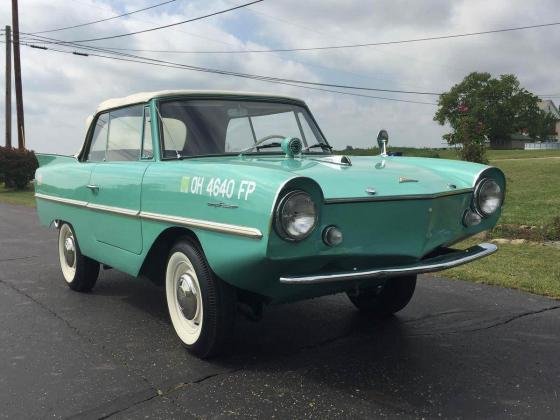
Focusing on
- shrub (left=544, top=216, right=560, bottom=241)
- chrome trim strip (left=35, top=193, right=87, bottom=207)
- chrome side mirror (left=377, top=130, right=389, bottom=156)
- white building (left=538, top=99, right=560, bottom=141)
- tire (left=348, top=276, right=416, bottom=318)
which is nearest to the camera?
tire (left=348, top=276, right=416, bottom=318)

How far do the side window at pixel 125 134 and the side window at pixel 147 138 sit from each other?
0.24 feet

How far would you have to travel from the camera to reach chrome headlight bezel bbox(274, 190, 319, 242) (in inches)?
111

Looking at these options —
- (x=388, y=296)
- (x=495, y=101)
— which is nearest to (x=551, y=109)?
(x=495, y=101)

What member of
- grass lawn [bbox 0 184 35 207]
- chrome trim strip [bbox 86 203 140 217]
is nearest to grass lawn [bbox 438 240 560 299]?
chrome trim strip [bbox 86 203 140 217]

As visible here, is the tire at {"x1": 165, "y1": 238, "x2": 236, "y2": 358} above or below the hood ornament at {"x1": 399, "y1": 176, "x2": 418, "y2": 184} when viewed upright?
below

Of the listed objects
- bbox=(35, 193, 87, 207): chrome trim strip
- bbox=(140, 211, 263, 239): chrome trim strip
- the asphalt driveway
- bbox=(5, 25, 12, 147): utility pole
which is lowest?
the asphalt driveway

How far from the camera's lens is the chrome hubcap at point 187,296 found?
3618 millimetres

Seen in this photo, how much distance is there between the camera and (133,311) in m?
4.83

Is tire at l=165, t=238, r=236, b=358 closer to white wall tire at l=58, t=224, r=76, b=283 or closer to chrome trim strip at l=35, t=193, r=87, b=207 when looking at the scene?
chrome trim strip at l=35, t=193, r=87, b=207

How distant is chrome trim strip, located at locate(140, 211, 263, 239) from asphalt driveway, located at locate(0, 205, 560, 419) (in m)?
0.90

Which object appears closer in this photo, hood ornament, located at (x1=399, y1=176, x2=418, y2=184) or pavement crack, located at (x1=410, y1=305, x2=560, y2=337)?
hood ornament, located at (x1=399, y1=176, x2=418, y2=184)

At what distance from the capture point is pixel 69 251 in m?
5.61

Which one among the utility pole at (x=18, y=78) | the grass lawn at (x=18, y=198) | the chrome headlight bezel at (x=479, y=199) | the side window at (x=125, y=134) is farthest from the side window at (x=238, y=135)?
the utility pole at (x=18, y=78)

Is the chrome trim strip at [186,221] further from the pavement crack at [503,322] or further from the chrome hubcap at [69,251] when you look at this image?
the pavement crack at [503,322]
